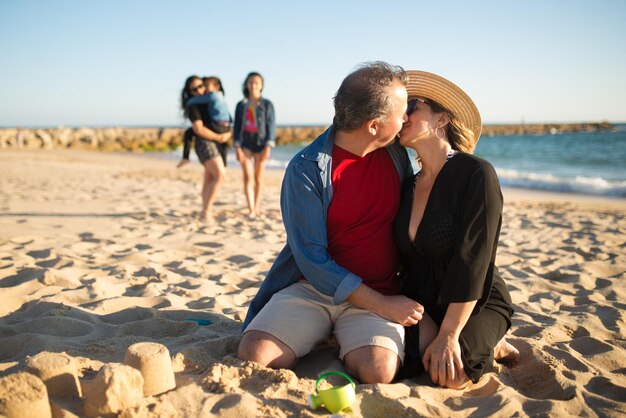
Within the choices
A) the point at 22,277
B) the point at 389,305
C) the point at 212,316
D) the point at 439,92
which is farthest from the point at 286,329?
the point at 22,277

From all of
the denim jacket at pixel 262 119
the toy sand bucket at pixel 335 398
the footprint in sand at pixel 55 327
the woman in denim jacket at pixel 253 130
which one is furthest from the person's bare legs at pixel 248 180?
the toy sand bucket at pixel 335 398

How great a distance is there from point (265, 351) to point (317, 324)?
0.32 metres

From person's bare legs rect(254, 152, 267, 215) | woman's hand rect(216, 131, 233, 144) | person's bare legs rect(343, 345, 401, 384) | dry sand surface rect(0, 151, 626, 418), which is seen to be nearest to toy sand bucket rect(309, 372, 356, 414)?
dry sand surface rect(0, 151, 626, 418)

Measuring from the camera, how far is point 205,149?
620 centimetres

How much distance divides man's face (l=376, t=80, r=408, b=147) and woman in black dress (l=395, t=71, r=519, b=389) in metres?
0.15

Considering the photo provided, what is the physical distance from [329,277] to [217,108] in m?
4.46

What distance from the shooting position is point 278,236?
554 centimetres

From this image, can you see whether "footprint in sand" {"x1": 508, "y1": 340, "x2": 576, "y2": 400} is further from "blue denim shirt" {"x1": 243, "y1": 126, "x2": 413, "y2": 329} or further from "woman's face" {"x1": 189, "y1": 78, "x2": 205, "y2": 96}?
"woman's face" {"x1": 189, "y1": 78, "x2": 205, "y2": 96}

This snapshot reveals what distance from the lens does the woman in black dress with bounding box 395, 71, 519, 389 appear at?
2234 mm

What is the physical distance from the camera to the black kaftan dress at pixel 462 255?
223 centimetres

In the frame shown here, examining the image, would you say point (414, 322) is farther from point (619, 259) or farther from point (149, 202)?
point (149, 202)

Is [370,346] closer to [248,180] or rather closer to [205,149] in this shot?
[205,149]

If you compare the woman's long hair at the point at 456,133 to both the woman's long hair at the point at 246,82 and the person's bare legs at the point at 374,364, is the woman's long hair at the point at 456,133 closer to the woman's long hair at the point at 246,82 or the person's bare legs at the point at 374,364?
the person's bare legs at the point at 374,364

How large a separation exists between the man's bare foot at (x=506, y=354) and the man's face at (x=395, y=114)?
123 centimetres
